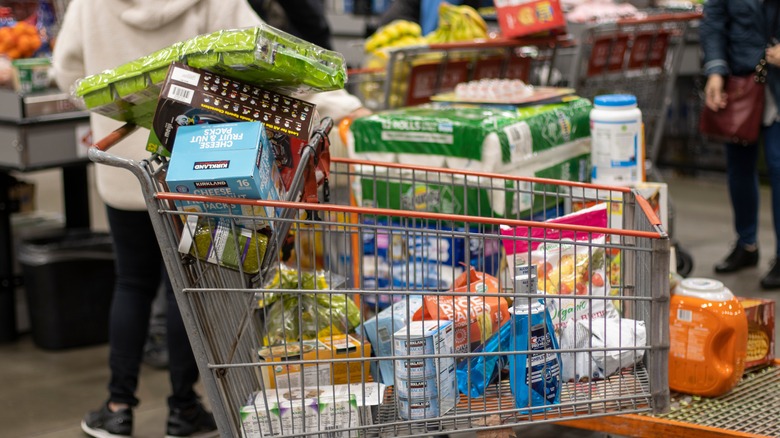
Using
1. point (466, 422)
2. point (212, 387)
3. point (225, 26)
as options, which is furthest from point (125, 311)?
point (466, 422)

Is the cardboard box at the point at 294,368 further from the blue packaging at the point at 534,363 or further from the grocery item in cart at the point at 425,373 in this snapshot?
the blue packaging at the point at 534,363

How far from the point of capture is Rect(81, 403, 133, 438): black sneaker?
345cm

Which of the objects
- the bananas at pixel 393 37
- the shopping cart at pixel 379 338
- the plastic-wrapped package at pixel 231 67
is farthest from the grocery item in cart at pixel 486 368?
the bananas at pixel 393 37

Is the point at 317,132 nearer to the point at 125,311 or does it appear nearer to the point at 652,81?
the point at 125,311

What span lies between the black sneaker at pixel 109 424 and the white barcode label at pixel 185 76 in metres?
1.72

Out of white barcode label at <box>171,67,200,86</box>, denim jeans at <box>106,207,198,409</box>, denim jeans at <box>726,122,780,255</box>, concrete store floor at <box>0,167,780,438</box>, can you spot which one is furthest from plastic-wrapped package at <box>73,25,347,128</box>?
denim jeans at <box>726,122,780,255</box>

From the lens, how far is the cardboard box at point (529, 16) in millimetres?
4121

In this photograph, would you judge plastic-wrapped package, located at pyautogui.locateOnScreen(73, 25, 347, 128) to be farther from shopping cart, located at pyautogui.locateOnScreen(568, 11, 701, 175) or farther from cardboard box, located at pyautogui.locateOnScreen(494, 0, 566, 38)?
shopping cart, located at pyautogui.locateOnScreen(568, 11, 701, 175)

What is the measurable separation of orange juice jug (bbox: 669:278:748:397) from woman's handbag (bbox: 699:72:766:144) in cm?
213

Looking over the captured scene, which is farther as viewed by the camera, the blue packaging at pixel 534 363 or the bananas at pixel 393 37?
the bananas at pixel 393 37

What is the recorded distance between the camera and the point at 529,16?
4160mm

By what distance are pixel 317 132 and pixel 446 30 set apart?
2.46 m

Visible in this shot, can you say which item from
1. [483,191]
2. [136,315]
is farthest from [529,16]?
[136,315]

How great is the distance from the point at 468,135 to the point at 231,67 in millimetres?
1111
